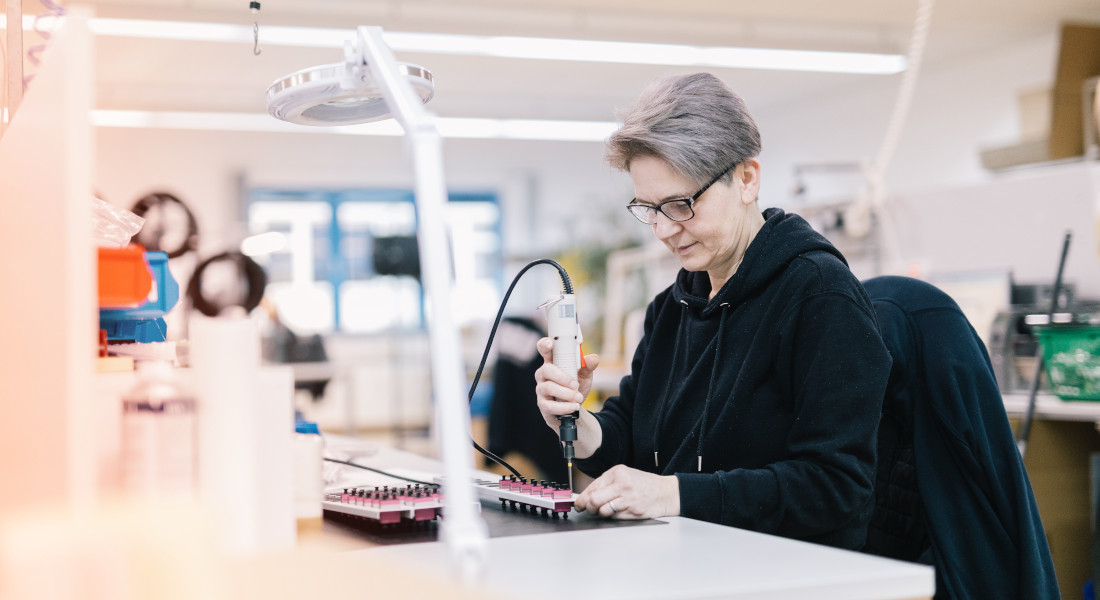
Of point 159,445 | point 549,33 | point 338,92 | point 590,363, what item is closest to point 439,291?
point 159,445

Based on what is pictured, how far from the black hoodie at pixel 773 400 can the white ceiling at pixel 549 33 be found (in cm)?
432

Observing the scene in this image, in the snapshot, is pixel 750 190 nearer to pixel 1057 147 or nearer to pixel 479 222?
pixel 1057 147

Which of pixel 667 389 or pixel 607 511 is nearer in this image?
pixel 607 511

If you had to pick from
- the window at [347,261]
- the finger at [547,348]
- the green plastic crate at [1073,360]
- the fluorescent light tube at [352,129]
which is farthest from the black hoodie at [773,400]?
the window at [347,261]

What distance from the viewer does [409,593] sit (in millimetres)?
759

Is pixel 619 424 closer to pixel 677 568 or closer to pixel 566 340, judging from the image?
pixel 566 340

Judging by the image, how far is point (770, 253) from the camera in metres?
1.44

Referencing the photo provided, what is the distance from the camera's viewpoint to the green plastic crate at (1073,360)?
2811 millimetres

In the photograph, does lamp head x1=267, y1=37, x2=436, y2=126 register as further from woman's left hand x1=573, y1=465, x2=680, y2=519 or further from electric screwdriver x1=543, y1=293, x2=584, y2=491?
woman's left hand x1=573, y1=465, x2=680, y2=519

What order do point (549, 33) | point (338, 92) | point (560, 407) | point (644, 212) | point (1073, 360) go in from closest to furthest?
point (338, 92)
point (560, 407)
point (644, 212)
point (1073, 360)
point (549, 33)

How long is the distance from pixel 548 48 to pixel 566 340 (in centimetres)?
538

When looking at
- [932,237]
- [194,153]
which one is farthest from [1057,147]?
[194,153]

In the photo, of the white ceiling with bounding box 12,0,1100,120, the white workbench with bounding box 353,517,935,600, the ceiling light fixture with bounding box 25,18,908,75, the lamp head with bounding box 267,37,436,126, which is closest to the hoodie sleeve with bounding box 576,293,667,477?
the white workbench with bounding box 353,517,935,600

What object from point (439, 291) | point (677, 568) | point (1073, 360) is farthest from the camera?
point (1073, 360)
